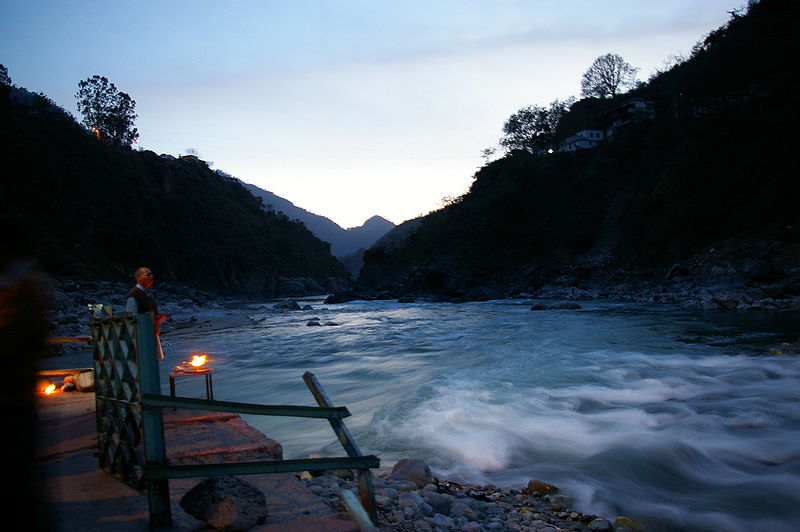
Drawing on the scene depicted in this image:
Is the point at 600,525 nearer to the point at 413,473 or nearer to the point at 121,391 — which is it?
the point at 413,473

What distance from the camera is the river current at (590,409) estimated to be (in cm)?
489

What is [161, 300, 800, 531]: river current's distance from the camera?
16.1 ft

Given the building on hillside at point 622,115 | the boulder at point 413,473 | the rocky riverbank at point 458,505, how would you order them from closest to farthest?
the rocky riverbank at point 458,505 → the boulder at point 413,473 → the building on hillside at point 622,115

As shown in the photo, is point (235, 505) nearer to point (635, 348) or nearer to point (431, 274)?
point (635, 348)

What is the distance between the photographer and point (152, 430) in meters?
2.77

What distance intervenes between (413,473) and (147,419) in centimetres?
265

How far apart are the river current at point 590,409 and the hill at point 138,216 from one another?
2892cm

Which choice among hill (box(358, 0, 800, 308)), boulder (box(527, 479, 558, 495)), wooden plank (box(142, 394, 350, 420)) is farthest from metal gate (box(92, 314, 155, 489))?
hill (box(358, 0, 800, 308))

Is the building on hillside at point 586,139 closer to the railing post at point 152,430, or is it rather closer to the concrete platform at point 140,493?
the concrete platform at point 140,493

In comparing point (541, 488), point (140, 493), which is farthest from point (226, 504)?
point (541, 488)

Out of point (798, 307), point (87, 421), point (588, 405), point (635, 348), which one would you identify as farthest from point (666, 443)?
point (798, 307)

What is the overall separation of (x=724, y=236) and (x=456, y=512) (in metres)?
32.2

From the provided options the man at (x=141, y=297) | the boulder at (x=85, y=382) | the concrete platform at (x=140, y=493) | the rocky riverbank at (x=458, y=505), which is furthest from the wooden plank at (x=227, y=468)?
the boulder at (x=85, y=382)

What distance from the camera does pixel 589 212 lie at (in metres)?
52.9
